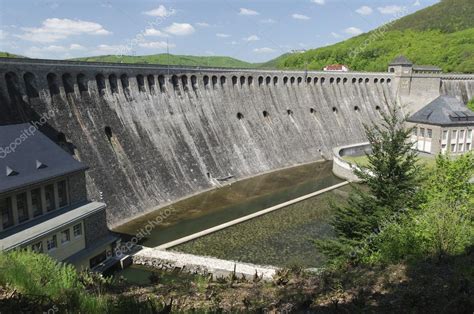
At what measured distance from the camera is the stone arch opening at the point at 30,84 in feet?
112

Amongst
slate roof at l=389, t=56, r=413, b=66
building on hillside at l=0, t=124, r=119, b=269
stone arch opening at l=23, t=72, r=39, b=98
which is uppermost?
slate roof at l=389, t=56, r=413, b=66

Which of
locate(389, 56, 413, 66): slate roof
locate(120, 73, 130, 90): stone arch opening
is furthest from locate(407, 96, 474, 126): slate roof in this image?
locate(120, 73, 130, 90): stone arch opening

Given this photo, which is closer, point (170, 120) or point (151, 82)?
point (170, 120)

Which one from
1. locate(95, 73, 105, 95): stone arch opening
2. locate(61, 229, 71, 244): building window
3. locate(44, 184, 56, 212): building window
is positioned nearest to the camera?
locate(61, 229, 71, 244): building window

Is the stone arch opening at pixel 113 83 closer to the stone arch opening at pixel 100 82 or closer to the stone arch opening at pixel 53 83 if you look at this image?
the stone arch opening at pixel 100 82

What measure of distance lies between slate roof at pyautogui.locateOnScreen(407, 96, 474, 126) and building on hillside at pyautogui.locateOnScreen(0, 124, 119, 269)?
4226 cm

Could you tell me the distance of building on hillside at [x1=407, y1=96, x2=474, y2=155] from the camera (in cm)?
5131

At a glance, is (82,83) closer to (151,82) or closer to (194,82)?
(151,82)

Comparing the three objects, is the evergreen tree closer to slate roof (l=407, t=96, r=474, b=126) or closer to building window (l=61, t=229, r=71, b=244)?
building window (l=61, t=229, r=71, b=244)

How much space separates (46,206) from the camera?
23547 mm

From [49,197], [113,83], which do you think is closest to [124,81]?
[113,83]

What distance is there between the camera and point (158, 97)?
45531 millimetres

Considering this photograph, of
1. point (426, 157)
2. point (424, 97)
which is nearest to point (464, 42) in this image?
point (424, 97)

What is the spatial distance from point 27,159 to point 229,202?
798 inches
